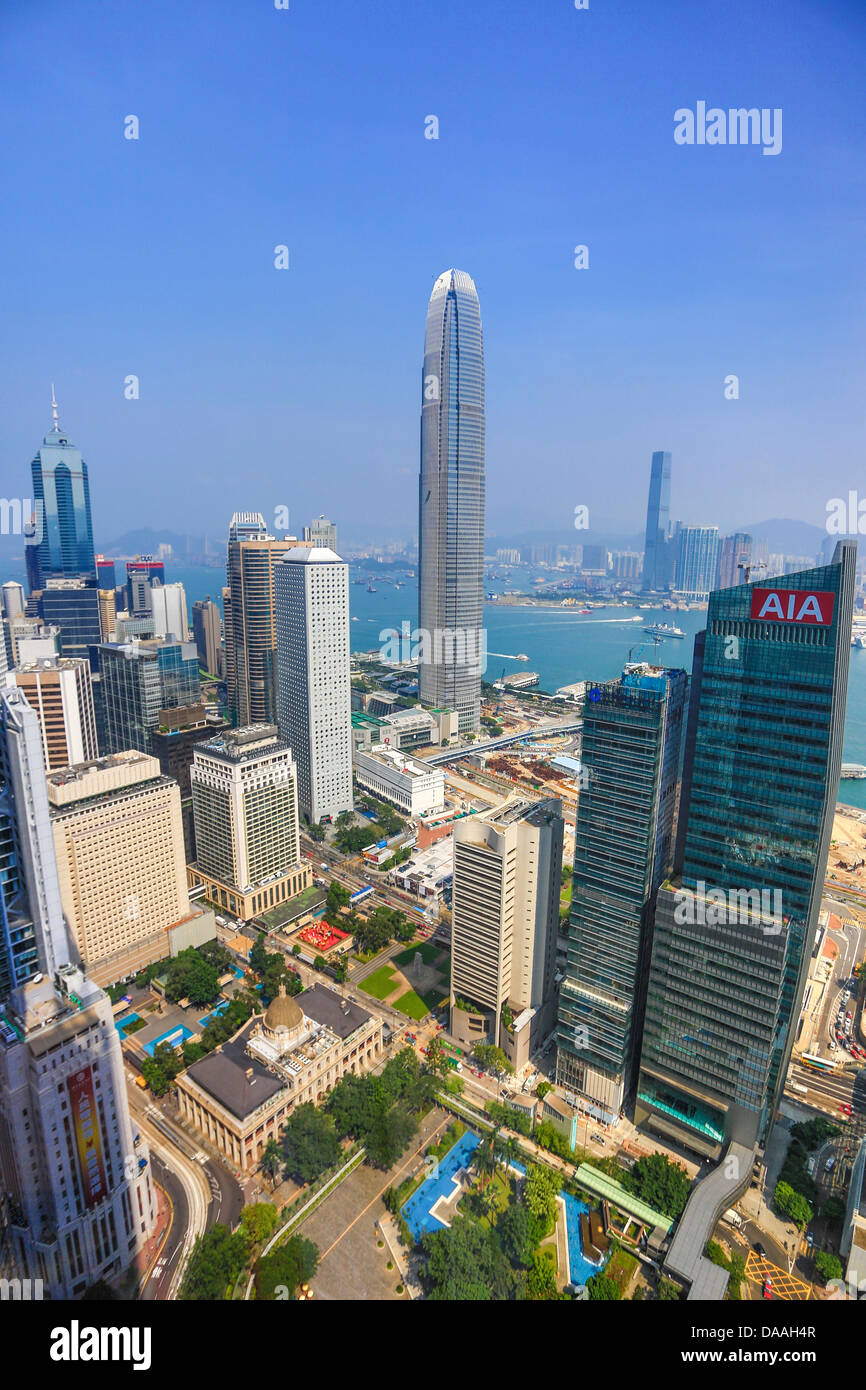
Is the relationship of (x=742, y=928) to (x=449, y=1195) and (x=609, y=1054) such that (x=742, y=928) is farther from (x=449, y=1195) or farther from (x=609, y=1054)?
(x=449, y=1195)

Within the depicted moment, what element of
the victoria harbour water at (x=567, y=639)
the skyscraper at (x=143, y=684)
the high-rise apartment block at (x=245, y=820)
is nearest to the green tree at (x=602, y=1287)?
the high-rise apartment block at (x=245, y=820)

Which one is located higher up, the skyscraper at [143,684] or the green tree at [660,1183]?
the skyscraper at [143,684]

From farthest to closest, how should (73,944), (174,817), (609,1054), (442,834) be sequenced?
(442,834) < (174,817) < (73,944) < (609,1054)

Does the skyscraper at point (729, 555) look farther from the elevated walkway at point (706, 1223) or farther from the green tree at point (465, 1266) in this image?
the green tree at point (465, 1266)

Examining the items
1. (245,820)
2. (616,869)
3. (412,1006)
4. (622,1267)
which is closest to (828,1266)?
(622,1267)
